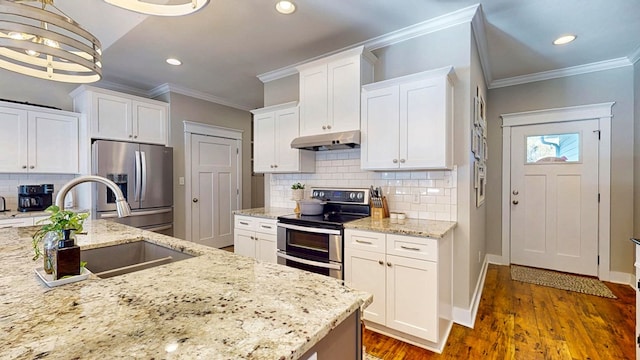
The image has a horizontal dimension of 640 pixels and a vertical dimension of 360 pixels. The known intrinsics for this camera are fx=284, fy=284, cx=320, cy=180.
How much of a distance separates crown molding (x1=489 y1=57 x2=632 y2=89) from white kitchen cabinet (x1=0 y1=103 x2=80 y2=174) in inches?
221

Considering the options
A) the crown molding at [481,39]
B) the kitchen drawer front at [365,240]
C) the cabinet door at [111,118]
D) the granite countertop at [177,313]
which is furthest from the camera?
the cabinet door at [111,118]

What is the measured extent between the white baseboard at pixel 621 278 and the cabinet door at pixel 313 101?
3895 mm

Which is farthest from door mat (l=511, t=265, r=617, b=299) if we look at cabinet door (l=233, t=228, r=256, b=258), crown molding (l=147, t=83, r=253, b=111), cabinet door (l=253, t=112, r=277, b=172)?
crown molding (l=147, t=83, r=253, b=111)

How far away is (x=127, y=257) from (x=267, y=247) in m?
1.42

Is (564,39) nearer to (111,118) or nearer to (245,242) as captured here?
(245,242)

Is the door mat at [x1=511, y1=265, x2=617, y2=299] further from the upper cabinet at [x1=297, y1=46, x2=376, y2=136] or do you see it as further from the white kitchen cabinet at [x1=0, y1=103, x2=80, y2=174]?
the white kitchen cabinet at [x1=0, y1=103, x2=80, y2=174]

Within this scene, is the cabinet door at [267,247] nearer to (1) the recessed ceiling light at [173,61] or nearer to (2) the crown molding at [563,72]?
(1) the recessed ceiling light at [173,61]

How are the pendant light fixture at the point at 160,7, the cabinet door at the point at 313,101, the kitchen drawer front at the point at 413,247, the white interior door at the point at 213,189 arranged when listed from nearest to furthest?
the pendant light fixture at the point at 160,7, the kitchen drawer front at the point at 413,247, the cabinet door at the point at 313,101, the white interior door at the point at 213,189

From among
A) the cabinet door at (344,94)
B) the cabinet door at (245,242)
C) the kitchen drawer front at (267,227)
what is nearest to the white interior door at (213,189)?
the cabinet door at (245,242)

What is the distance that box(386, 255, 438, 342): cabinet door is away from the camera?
2.02 meters

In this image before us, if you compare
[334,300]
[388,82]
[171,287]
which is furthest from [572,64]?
[171,287]

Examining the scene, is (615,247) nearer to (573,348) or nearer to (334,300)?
(573,348)

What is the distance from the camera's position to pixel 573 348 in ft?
6.97

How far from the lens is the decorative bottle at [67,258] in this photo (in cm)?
98
